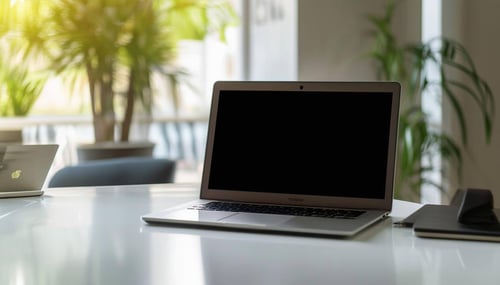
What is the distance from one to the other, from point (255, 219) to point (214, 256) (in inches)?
9.9

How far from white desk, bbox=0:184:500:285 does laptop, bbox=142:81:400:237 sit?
85 mm

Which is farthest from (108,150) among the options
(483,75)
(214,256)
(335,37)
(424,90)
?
(214,256)

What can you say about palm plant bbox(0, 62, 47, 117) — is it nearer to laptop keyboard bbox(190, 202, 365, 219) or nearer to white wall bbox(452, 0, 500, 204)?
white wall bbox(452, 0, 500, 204)

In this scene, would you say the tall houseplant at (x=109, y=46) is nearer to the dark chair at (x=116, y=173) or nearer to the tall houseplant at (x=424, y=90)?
the tall houseplant at (x=424, y=90)

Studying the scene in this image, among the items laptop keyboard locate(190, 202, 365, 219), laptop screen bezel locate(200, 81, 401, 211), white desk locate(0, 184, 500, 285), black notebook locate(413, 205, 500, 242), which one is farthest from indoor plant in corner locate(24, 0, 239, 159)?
black notebook locate(413, 205, 500, 242)

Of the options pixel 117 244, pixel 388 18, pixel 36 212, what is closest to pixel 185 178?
pixel 388 18

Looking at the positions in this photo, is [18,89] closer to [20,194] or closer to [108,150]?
[108,150]

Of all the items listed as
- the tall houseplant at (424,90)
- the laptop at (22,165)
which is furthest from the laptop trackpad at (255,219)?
the tall houseplant at (424,90)

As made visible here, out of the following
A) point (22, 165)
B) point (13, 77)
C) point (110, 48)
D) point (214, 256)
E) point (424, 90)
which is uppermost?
point (110, 48)

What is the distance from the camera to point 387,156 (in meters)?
1.54

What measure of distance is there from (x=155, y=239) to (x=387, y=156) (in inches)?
19.6

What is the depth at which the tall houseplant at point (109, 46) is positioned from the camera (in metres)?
4.38

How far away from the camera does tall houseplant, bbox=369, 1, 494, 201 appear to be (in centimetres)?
377

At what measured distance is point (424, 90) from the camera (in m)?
3.88
